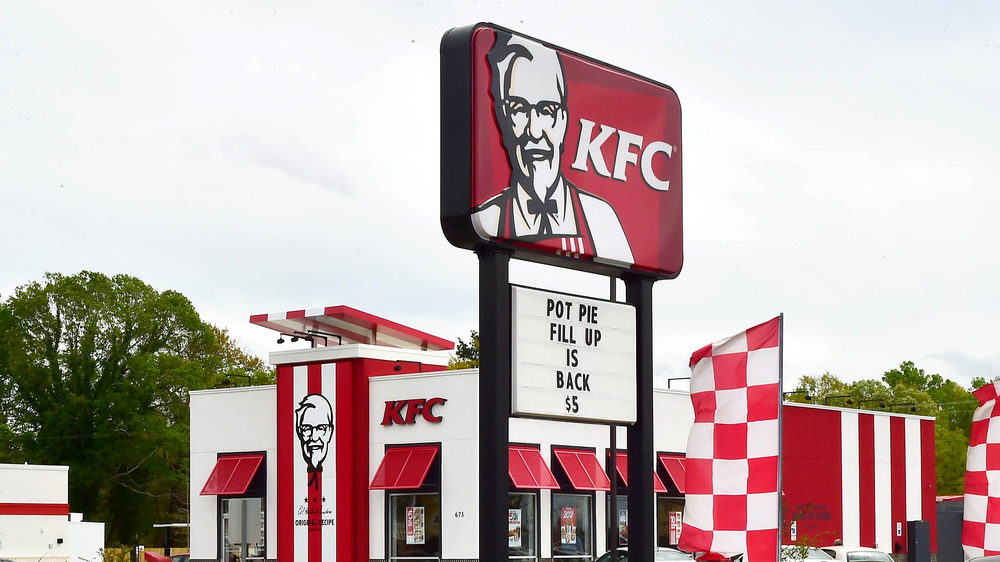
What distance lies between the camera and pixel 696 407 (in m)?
12.8

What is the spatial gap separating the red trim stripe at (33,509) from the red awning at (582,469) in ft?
70.6

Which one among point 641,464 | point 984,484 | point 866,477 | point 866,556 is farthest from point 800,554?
point 641,464

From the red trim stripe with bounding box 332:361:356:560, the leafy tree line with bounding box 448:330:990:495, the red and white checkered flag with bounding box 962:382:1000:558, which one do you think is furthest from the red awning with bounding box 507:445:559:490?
the leafy tree line with bounding box 448:330:990:495

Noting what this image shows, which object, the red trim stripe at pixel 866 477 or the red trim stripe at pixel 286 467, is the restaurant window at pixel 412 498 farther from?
the red trim stripe at pixel 866 477

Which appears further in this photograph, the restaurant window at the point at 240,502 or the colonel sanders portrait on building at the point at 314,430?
the restaurant window at the point at 240,502

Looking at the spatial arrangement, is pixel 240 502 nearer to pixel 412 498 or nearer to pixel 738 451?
pixel 412 498

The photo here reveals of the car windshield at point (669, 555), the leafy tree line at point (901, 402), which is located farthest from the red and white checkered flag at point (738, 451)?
the leafy tree line at point (901, 402)

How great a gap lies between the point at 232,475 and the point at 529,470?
749 cm

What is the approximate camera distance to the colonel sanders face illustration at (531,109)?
31.7 ft

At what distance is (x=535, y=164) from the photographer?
9852 mm

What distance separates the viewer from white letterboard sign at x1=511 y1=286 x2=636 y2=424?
9.70 metres

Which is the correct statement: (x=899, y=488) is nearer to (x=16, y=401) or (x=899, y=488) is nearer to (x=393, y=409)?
(x=393, y=409)

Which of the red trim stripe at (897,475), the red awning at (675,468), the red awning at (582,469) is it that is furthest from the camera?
the red trim stripe at (897,475)

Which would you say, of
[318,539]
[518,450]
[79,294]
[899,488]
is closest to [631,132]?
[518,450]
